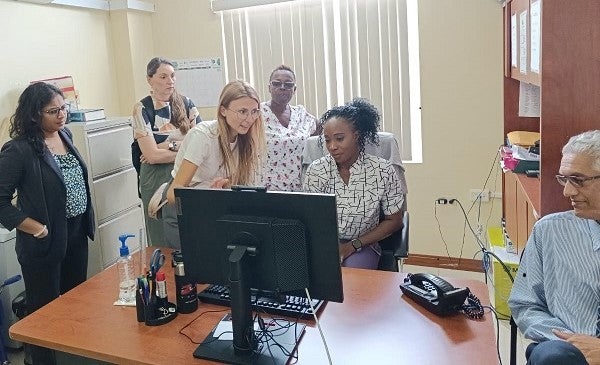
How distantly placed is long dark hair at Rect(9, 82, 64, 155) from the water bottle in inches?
34.1

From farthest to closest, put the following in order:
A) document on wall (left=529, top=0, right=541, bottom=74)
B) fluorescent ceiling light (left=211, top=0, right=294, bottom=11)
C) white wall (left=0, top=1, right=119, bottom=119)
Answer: fluorescent ceiling light (left=211, top=0, right=294, bottom=11) < white wall (left=0, top=1, right=119, bottom=119) < document on wall (left=529, top=0, right=541, bottom=74)

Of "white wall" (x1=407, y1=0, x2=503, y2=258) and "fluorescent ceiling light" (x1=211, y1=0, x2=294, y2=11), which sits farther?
"fluorescent ceiling light" (x1=211, y1=0, x2=294, y2=11)

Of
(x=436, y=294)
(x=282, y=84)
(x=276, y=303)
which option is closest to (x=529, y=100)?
(x=282, y=84)

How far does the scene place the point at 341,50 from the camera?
3646 millimetres

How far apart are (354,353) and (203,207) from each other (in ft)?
1.83

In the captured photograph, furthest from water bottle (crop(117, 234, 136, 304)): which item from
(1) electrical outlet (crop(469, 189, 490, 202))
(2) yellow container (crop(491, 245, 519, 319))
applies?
(1) electrical outlet (crop(469, 189, 490, 202))

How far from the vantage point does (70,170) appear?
100 inches

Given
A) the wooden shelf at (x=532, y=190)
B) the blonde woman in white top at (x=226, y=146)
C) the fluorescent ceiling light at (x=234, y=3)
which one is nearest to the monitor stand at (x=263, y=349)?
the blonde woman in white top at (x=226, y=146)

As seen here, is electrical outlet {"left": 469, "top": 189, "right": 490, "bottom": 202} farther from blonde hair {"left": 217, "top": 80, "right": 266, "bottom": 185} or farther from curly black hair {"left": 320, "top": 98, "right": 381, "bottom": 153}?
blonde hair {"left": 217, "top": 80, "right": 266, "bottom": 185}

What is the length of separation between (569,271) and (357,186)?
0.95 metres

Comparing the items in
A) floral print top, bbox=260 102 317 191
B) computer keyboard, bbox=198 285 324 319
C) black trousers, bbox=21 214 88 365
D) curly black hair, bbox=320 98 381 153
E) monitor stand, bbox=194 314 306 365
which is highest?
curly black hair, bbox=320 98 381 153

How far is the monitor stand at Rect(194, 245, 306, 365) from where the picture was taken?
4.17ft

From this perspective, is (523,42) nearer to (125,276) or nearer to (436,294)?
(436,294)

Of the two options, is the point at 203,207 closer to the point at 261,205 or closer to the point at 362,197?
the point at 261,205
